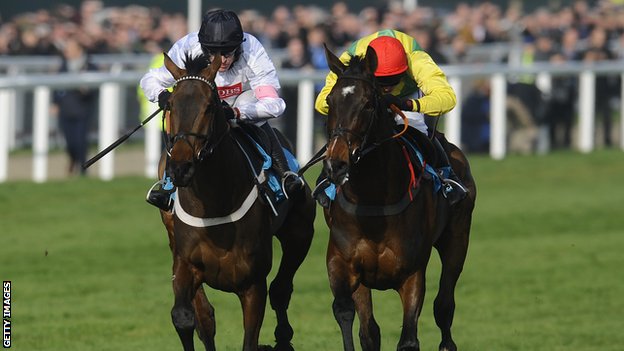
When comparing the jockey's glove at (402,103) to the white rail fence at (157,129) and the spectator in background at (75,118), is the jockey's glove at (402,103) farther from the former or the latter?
the spectator in background at (75,118)

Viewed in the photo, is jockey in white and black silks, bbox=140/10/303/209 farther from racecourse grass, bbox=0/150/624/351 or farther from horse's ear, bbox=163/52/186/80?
racecourse grass, bbox=0/150/624/351

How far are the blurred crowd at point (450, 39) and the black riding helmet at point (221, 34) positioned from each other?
1002 cm

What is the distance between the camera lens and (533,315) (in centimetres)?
1136

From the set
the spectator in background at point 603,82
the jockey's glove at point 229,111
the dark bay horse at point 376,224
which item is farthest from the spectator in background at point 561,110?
the jockey's glove at point 229,111

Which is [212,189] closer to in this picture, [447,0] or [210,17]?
[210,17]

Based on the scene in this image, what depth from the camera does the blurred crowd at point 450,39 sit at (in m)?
18.9

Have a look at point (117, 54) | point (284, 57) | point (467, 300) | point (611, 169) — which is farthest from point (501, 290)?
point (117, 54)

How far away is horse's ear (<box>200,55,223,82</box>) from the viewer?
7664 millimetres

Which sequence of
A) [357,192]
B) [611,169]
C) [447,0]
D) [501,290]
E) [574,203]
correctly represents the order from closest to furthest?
[357,192]
[501,290]
[574,203]
[611,169]
[447,0]

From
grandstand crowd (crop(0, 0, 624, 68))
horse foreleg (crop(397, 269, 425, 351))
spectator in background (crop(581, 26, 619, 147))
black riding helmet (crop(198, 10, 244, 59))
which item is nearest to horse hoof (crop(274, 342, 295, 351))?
horse foreleg (crop(397, 269, 425, 351))

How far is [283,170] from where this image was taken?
8547 millimetres

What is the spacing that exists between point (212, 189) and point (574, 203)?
9.42 meters

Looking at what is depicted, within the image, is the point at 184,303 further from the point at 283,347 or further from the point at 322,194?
the point at 283,347

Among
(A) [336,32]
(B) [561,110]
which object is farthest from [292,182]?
(A) [336,32]
